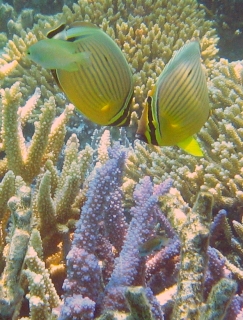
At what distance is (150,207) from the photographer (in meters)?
2.14

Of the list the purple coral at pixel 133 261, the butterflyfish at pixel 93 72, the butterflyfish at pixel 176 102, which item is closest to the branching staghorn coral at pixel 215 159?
the purple coral at pixel 133 261

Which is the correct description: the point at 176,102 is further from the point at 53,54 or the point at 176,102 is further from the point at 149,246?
the point at 149,246

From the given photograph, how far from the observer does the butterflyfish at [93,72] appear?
57.9 inches

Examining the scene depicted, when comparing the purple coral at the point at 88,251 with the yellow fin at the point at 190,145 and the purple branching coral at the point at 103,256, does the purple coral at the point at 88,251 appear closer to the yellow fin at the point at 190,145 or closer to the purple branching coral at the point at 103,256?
the purple branching coral at the point at 103,256

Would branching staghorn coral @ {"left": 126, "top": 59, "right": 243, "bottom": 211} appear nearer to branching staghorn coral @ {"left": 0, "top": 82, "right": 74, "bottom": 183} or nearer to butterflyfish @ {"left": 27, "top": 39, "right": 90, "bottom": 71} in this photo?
branching staghorn coral @ {"left": 0, "top": 82, "right": 74, "bottom": 183}

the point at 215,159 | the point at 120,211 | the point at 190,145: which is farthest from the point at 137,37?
the point at 190,145

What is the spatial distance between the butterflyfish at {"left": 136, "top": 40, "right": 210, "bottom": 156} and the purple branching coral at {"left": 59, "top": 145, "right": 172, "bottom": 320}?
522 millimetres

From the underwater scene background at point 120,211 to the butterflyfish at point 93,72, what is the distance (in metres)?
0.31

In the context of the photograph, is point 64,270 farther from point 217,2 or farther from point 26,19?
point 217,2

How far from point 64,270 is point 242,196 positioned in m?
1.64

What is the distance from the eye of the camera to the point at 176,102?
1.62 metres

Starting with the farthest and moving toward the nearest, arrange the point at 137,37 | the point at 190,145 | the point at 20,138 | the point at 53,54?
the point at 137,37 < the point at 20,138 < the point at 190,145 < the point at 53,54

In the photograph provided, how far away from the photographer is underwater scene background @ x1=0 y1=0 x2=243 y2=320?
68.2 inches

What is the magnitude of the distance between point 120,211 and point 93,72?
114 cm
